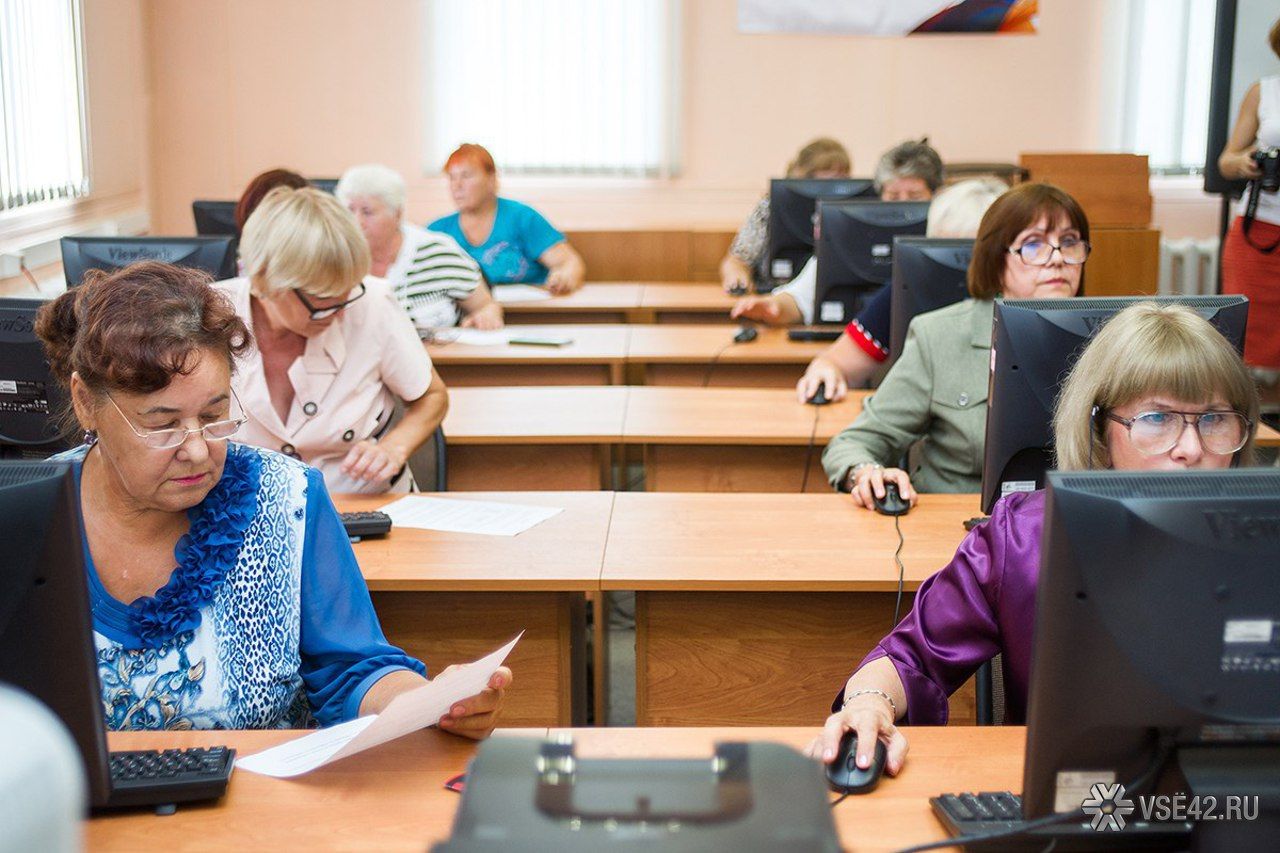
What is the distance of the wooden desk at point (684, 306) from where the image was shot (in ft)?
17.3

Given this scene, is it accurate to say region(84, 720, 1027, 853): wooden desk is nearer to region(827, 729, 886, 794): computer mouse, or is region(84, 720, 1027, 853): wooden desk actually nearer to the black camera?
region(827, 729, 886, 794): computer mouse

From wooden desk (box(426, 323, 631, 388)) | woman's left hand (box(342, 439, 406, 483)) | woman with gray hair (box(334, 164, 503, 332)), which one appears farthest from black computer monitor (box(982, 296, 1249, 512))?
woman with gray hair (box(334, 164, 503, 332))

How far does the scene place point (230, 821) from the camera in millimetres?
1363

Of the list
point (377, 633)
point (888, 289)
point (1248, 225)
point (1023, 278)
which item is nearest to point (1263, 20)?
point (1248, 225)

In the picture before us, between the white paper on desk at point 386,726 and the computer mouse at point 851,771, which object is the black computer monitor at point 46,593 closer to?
the white paper on desk at point 386,726

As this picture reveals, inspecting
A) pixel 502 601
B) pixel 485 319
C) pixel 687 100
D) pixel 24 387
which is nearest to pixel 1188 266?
pixel 687 100

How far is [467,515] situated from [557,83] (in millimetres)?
4666

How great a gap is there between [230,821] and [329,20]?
5.98 metres

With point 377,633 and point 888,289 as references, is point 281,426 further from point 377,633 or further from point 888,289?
point 888,289

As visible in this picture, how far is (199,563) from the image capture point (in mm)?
1610

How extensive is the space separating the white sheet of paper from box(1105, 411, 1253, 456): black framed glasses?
2881 mm

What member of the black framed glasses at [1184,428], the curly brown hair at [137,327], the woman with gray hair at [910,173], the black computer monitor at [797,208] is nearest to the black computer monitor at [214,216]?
the black computer monitor at [797,208]

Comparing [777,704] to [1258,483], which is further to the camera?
[777,704]

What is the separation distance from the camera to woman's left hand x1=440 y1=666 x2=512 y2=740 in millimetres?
1533
